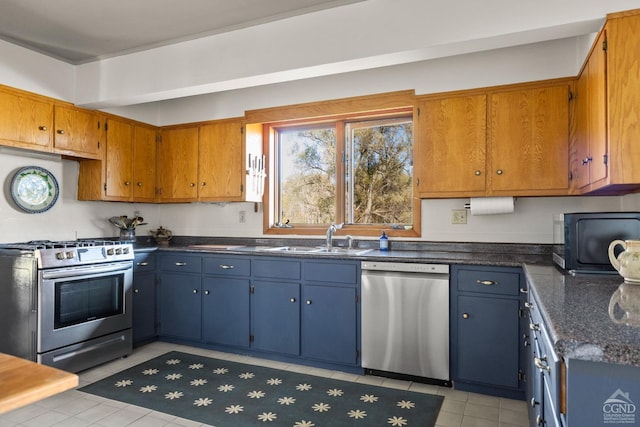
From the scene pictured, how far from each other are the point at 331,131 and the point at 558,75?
6.17 ft

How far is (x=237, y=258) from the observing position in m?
3.42

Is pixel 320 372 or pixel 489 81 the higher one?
pixel 489 81

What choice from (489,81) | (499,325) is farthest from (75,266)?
(489,81)

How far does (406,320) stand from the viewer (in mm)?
2826

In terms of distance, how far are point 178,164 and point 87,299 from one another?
1.60 m

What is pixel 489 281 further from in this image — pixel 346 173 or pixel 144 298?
pixel 144 298

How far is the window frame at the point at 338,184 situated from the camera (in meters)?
3.39

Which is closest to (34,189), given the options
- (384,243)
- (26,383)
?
(384,243)

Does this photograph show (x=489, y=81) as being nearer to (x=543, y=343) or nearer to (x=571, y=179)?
(x=571, y=179)

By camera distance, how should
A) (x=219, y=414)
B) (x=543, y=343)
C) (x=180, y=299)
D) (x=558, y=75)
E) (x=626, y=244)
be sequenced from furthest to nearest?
(x=180, y=299) < (x=558, y=75) < (x=219, y=414) < (x=626, y=244) < (x=543, y=343)

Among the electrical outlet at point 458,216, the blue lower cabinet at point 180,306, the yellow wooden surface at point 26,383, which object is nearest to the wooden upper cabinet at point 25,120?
the blue lower cabinet at point 180,306

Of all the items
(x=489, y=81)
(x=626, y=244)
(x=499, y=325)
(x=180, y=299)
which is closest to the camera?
(x=626, y=244)

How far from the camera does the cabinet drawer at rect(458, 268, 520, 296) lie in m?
2.59

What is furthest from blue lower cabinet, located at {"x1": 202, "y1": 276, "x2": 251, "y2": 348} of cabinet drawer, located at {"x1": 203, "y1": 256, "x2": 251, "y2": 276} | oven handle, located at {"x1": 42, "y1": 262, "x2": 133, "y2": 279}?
oven handle, located at {"x1": 42, "y1": 262, "x2": 133, "y2": 279}
